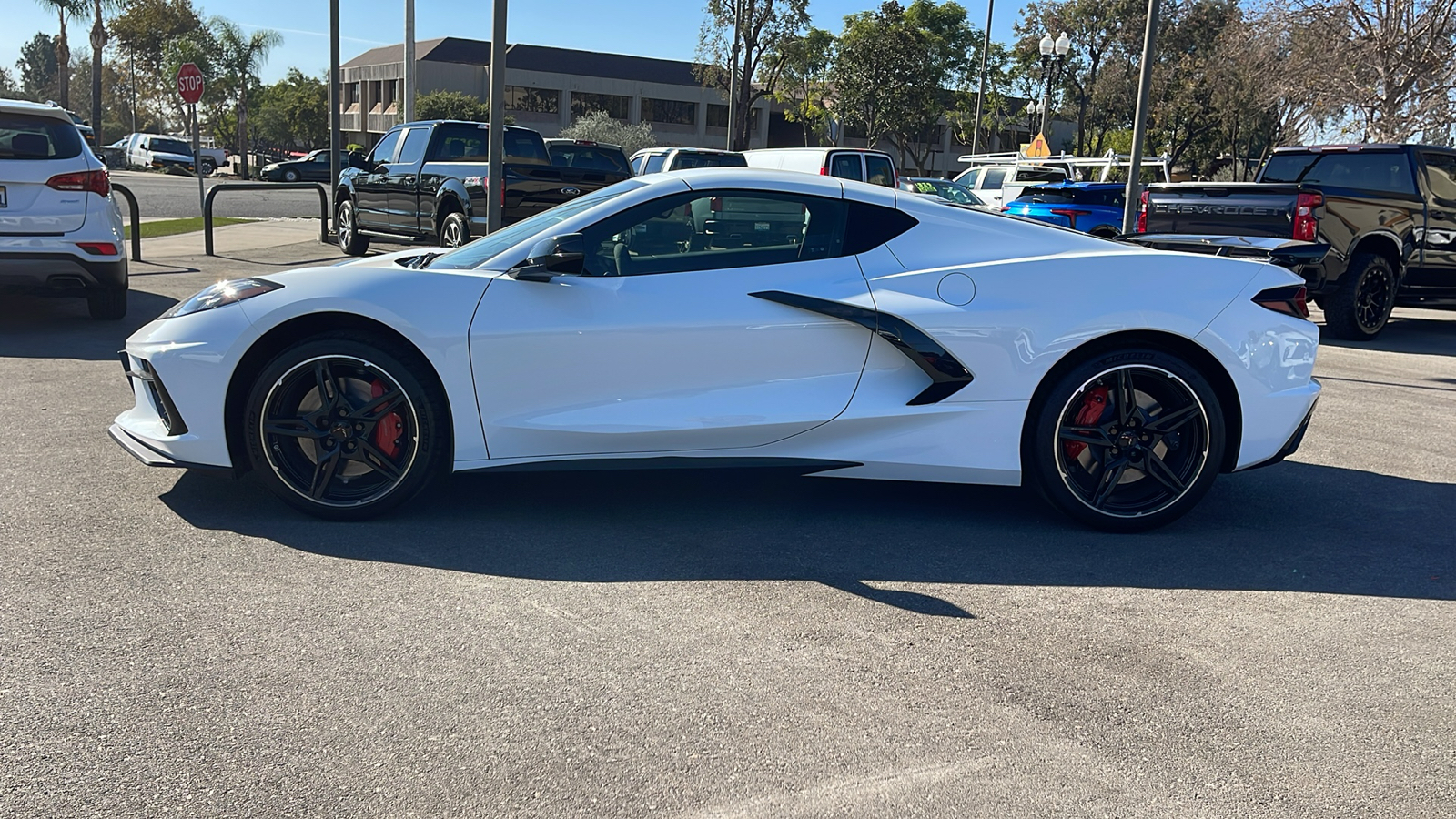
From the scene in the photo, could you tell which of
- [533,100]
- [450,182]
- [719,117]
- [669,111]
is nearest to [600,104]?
[533,100]

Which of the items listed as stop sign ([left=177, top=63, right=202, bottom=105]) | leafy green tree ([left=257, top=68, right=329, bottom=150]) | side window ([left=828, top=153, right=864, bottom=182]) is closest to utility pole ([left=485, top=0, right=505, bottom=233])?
side window ([left=828, top=153, right=864, bottom=182])

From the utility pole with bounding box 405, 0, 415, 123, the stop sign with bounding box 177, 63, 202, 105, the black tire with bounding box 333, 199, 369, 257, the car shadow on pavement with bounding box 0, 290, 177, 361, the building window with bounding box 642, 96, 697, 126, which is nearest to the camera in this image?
the car shadow on pavement with bounding box 0, 290, 177, 361

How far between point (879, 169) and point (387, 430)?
13310 millimetres

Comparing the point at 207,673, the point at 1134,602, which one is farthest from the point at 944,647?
the point at 207,673

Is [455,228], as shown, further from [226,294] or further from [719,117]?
Result: [719,117]

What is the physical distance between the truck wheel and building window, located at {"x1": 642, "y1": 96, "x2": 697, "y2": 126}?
2754 inches

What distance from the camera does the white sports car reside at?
4.42 metres

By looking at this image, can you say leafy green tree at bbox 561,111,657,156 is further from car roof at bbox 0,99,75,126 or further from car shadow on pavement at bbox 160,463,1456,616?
car shadow on pavement at bbox 160,463,1456,616

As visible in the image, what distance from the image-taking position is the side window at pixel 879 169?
1650 centimetres

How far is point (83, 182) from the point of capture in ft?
28.9

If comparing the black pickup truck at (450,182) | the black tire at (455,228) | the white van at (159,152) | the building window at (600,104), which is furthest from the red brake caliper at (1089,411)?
the building window at (600,104)

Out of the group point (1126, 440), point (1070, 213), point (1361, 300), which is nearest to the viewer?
point (1126, 440)

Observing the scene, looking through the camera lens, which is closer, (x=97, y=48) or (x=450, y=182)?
(x=450, y=182)

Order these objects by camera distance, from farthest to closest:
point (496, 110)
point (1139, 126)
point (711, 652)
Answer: point (1139, 126), point (496, 110), point (711, 652)
